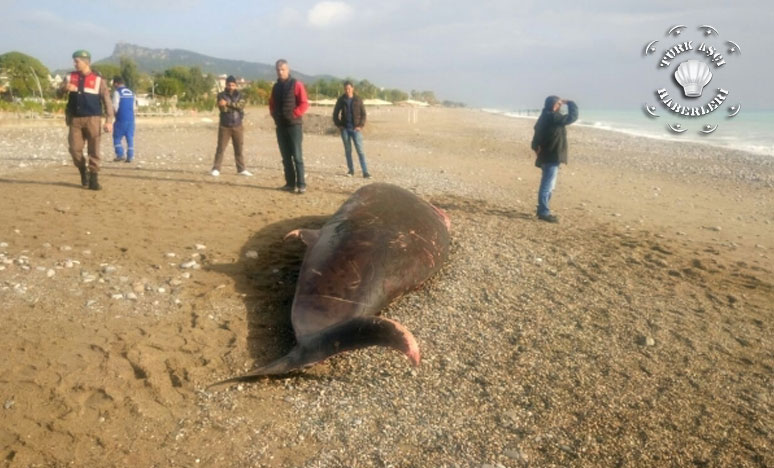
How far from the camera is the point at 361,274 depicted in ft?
15.0

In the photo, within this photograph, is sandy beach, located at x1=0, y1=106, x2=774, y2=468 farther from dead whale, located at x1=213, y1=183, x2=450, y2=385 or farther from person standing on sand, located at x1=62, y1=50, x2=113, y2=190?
person standing on sand, located at x1=62, y1=50, x2=113, y2=190

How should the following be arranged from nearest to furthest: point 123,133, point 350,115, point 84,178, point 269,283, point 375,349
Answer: point 375,349 < point 269,283 < point 84,178 < point 350,115 < point 123,133

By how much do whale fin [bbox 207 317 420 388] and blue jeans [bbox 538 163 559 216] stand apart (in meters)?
5.89

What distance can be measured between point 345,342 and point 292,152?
622cm

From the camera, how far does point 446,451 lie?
3.10 metres

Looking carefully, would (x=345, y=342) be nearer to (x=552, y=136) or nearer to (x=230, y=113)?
(x=552, y=136)

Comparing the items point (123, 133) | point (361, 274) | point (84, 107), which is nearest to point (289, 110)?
point (84, 107)

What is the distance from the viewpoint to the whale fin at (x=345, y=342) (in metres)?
3.24

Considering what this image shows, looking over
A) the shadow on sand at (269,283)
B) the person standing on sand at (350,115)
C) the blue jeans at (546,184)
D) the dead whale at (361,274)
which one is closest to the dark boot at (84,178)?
the shadow on sand at (269,283)

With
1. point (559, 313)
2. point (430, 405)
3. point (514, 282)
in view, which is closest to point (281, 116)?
point (514, 282)

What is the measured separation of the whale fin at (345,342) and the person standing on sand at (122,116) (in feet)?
33.2

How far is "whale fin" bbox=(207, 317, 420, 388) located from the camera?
3.24 metres

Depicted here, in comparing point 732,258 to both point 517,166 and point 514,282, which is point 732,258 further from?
point 517,166

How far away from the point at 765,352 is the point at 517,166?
12152 millimetres
